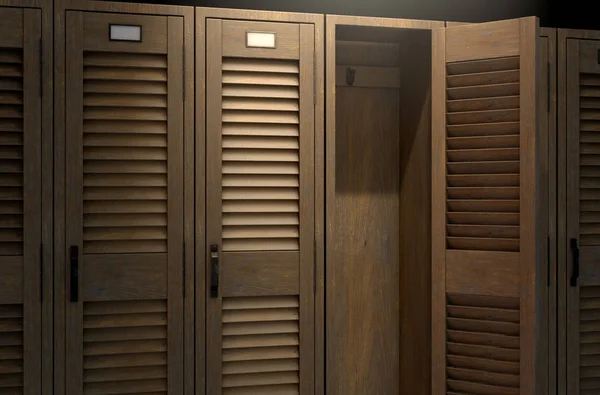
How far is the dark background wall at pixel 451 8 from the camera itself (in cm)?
309

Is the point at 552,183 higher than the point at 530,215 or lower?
higher

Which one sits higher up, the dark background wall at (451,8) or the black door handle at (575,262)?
the dark background wall at (451,8)

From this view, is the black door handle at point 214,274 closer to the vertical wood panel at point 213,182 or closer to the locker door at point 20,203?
the vertical wood panel at point 213,182

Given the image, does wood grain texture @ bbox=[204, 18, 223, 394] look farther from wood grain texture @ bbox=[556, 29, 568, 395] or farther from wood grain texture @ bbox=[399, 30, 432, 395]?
wood grain texture @ bbox=[556, 29, 568, 395]

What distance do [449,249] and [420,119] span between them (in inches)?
21.5

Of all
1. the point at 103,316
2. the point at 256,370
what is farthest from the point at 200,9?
the point at 256,370

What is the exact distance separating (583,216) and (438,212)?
0.66 m

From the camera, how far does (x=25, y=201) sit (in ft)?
7.94

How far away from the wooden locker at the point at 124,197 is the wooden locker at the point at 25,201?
6 centimetres

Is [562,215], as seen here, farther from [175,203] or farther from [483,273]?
[175,203]

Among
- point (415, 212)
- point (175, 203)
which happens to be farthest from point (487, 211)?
point (175, 203)

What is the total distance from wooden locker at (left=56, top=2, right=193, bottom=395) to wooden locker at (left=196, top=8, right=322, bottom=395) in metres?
0.08

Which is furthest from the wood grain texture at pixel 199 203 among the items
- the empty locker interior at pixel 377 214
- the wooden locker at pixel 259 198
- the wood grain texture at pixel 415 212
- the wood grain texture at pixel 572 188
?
the wood grain texture at pixel 572 188

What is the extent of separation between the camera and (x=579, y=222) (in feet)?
9.71
